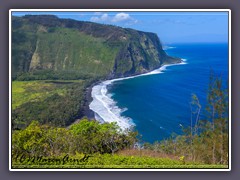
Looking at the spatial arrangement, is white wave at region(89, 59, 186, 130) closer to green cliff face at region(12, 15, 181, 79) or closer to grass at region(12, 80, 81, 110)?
green cliff face at region(12, 15, 181, 79)

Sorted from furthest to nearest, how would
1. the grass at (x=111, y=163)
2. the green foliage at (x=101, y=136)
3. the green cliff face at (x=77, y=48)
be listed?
1. the green foliage at (x=101, y=136)
2. the green cliff face at (x=77, y=48)
3. the grass at (x=111, y=163)

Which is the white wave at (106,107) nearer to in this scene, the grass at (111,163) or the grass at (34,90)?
the grass at (34,90)

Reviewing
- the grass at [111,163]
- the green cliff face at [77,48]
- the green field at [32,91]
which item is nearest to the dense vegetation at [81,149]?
the grass at [111,163]

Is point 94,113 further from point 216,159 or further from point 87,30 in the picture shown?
point 216,159

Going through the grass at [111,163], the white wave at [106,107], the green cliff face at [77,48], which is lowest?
the grass at [111,163]

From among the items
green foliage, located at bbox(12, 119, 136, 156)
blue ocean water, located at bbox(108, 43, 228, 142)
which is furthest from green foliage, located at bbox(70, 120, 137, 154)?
blue ocean water, located at bbox(108, 43, 228, 142)
